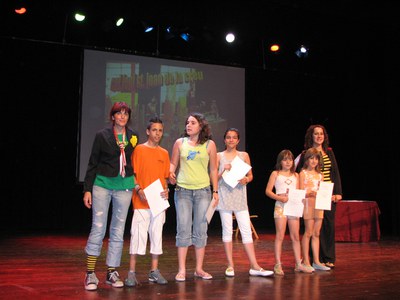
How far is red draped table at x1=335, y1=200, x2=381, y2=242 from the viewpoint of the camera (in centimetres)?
705

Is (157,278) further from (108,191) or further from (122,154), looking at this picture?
(122,154)

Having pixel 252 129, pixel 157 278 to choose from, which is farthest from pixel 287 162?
pixel 252 129

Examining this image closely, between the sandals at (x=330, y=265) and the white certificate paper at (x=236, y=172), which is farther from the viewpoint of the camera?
the sandals at (x=330, y=265)

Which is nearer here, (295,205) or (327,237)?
(295,205)

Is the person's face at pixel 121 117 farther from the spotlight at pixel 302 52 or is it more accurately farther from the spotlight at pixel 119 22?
the spotlight at pixel 302 52

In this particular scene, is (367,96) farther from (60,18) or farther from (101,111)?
(60,18)

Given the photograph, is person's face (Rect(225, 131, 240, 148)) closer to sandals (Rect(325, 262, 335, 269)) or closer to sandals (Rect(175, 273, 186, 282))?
sandals (Rect(175, 273, 186, 282))

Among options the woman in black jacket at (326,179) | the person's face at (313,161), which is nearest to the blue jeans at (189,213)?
the person's face at (313,161)

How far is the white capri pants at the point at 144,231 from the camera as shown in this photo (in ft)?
10.7

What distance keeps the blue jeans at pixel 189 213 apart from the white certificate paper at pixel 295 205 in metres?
0.78

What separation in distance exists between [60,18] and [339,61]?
505cm

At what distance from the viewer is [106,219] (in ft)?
10.4

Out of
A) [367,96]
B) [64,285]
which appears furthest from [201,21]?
[367,96]

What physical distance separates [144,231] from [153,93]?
17.2 ft
